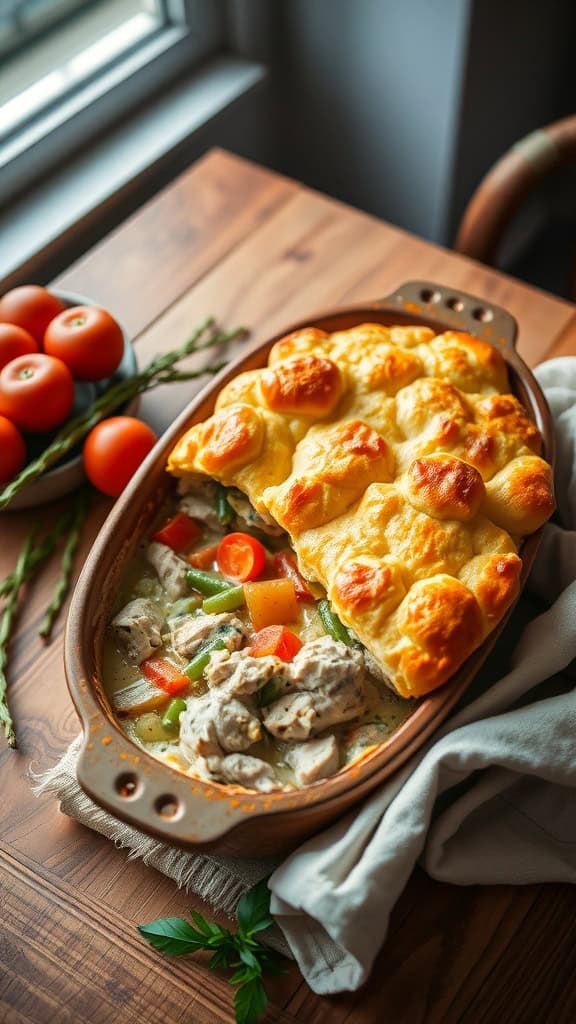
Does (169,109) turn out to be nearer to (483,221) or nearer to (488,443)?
(483,221)

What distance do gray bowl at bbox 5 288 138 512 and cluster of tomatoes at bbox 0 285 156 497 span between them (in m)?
0.03

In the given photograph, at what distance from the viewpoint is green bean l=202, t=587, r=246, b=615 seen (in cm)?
178

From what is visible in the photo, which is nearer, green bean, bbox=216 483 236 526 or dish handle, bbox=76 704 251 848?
dish handle, bbox=76 704 251 848

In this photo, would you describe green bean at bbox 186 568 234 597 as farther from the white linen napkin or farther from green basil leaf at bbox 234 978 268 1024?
green basil leaf at bbox 234 978 268 1024

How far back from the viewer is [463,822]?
1690mm

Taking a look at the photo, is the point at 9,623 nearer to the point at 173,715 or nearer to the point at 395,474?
the point at 173,715

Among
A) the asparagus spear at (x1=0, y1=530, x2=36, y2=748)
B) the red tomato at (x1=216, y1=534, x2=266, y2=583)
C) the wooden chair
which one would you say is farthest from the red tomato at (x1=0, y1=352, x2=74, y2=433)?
the wooden chair

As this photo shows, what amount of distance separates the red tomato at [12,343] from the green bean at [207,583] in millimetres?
619

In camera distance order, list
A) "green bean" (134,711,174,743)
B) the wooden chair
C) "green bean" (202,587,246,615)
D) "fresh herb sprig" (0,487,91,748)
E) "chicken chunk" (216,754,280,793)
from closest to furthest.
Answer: "chicken chunk" (216,754,280,793) < "green bean" (134,711,174,743) < "green bean" (202,587,246,615) < "fresh herb sprig" (0,487,91,748) < the wooden chair

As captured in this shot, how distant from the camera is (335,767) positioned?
1575 mm

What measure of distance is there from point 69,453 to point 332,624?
733mm

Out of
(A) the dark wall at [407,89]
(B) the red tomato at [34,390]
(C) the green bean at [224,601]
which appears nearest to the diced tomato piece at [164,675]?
(C) the green bean at [224,601]

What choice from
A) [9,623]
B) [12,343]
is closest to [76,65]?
[12,343]

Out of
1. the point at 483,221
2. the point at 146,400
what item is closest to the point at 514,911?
the point at 146,400
